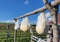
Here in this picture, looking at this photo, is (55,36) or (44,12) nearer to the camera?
(55,36)

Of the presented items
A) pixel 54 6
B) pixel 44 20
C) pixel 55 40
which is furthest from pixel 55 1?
pixel 55 40

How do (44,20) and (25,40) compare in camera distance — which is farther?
(25,40)

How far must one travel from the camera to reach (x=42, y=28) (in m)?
2.13

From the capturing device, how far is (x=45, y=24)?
2.13 metres

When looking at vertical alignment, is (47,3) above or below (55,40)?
above

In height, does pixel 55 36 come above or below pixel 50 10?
below

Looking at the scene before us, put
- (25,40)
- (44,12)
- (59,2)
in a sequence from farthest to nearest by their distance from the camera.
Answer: (25,40) < (44,12) < (59,2)

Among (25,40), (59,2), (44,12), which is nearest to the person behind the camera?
(59,2)

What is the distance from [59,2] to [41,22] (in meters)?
0.25

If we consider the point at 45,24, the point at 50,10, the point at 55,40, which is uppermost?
the point at 50,10

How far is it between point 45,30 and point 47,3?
27 cm

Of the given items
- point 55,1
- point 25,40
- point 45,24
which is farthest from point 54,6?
point 25,40

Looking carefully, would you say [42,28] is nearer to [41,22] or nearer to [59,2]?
[41,22]

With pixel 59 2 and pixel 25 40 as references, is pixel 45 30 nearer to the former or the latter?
pixel 59 2
